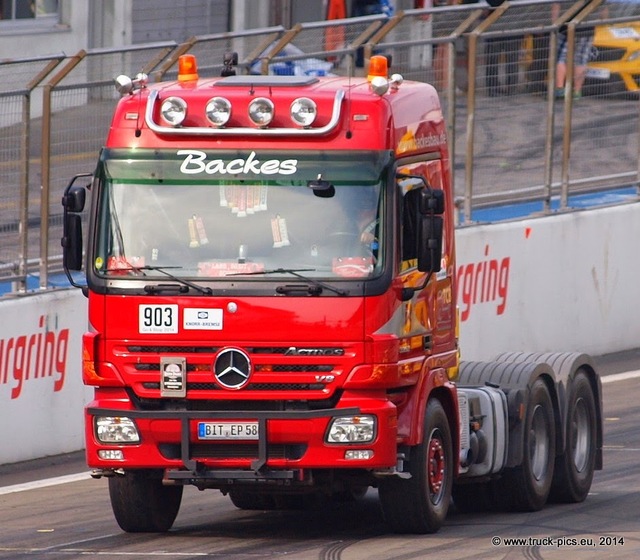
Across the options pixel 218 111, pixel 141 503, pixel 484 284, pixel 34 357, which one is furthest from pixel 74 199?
pixel 484 284

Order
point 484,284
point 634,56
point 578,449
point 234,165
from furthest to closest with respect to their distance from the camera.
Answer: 1. point 634,56
2. point 484,284
3. point 578,449
4. point 234,165

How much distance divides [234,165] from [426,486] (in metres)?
2.34

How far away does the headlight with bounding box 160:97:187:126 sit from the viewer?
11.4m

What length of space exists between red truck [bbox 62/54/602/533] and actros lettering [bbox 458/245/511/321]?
793 centimetres

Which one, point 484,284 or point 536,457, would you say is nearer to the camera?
point 536,457

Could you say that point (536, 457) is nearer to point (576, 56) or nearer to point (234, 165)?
point (234, 165)

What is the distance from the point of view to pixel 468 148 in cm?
2014

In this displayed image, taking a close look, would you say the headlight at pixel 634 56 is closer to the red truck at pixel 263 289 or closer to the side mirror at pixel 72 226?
the red truck at pixel 263 289

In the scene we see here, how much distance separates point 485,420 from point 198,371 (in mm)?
2544

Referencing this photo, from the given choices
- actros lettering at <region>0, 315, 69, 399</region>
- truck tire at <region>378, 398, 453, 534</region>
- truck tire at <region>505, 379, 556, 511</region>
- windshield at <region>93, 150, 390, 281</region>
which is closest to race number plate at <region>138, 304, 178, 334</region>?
windshield at <region>93, 150, 390, 281</region>

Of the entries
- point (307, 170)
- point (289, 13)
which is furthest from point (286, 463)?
point (289, 13)

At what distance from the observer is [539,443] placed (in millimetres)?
13484

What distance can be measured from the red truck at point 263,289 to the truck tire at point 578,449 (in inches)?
84.9

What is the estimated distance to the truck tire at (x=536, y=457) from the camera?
1309 cm
